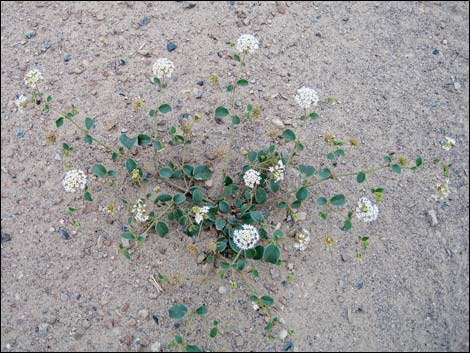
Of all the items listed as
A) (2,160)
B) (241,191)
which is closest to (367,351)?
(241,191)

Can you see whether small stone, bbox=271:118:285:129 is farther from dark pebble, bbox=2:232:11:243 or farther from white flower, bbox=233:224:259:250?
dark pebble, bbox=2:232:11:243

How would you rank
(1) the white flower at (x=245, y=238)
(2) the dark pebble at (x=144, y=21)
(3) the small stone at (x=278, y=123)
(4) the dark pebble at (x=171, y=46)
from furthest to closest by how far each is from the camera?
(2) the dark pebble at (x=144, y=21) < (4) the dark pebble at (x=171, y=46) < (3) the small stone at (x=278, y=123) < (1) the white flower at (x=245, y=238)

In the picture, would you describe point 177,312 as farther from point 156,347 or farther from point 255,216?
point 255,216

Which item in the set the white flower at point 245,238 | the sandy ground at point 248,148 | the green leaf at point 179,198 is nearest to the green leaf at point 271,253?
the white flower at point 245,238

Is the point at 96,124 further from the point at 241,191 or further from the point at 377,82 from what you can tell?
the point at 377,82

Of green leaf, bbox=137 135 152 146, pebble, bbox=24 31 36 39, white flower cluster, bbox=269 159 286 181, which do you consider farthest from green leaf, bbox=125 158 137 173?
pebble, bbox=24 31 36 39

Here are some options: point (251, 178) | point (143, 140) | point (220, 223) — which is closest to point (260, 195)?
point (251, 178)

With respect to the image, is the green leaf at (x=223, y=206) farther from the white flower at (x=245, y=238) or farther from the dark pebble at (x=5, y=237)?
the dark pebble at (x=5, y=237)
